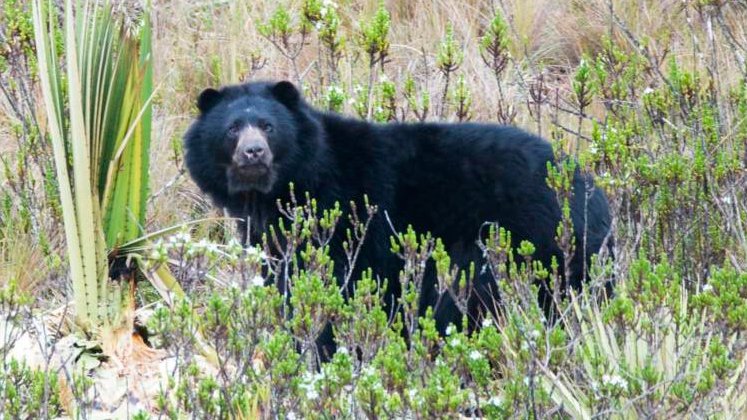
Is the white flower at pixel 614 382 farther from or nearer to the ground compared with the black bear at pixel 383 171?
nearer to the ground

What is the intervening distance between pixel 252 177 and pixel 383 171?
2.33 ft

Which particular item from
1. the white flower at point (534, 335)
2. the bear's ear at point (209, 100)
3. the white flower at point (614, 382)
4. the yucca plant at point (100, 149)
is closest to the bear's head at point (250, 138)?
the bear's ear at point (209, 100)

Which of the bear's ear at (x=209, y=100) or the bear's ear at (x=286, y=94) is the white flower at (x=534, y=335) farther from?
the bear's ear at (x=209, y=100)

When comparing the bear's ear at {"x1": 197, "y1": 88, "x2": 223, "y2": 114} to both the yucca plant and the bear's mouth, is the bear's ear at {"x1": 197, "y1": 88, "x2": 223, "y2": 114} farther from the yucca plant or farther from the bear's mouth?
the yucca plant

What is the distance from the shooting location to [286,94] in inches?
280

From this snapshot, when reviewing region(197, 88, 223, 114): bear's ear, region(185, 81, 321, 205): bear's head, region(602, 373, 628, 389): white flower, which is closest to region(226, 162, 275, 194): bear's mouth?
region(185, 81, 321, 205): bear's head

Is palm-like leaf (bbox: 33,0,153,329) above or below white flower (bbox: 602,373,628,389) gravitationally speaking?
above

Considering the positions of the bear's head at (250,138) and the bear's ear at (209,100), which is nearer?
the bear's head at (250,138)

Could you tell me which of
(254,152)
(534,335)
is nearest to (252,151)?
(254,152)

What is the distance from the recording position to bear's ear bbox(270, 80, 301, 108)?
7086mm

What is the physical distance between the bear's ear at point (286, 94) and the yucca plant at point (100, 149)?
75 centimetres

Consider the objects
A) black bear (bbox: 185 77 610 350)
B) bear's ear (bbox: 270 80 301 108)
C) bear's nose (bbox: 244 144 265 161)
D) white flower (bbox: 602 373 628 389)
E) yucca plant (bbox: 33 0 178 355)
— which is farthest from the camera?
bear's ear (bbox: 270 80 301 108)

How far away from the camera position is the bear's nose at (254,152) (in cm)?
681

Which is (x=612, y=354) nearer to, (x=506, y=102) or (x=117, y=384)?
(x=117, y=384)
